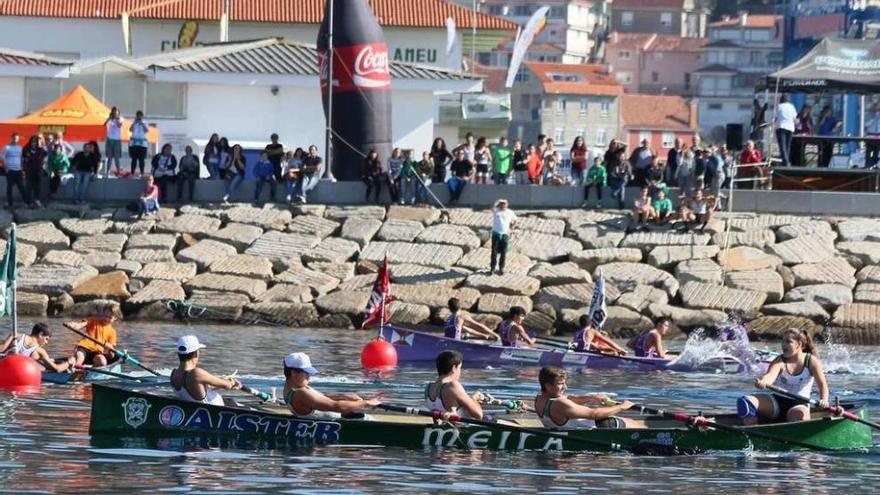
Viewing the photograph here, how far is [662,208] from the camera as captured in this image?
40.8 metres

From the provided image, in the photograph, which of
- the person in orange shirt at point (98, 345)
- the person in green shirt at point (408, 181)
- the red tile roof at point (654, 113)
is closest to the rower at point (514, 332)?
the person in orange shirt at point (98, 345)

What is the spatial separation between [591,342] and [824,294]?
25.1 ft

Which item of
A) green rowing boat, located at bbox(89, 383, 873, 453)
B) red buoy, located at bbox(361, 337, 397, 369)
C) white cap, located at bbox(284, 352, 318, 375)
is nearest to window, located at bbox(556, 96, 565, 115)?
red buoy, located at bbox(361, 337, 397, 369)

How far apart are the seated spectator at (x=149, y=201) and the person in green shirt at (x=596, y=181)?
9329 millimetres

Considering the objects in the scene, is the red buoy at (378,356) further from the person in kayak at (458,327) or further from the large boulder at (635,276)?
the large boulder at (635,276)

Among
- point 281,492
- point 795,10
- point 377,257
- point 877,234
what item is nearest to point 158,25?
point 377,257

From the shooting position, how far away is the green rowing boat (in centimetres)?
2139

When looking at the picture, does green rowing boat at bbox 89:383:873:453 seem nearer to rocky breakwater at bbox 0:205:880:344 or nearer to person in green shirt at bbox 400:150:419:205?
rocky breakwater at bbox 0:205:880:344

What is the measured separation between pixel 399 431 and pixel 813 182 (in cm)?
2286

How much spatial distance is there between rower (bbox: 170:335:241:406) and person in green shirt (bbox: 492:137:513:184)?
72.3 feet

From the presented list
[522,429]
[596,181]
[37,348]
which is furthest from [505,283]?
[522,429]

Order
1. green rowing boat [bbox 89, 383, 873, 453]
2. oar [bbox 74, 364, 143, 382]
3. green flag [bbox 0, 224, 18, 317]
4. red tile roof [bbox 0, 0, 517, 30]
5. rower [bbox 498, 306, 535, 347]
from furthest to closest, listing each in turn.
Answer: red tile roof [bbox 0, 0, 517, 30] < rower [bbox 498, 306, 535, 347] < green flag [bbox 0, 224, 18, 317] < oar [bbox 74, 364, 143, 382] < green rowing boat [bbox 89, 383, 873, 453]

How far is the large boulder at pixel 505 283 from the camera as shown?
38156 millimetres

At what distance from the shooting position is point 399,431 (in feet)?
70.2
